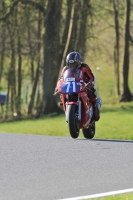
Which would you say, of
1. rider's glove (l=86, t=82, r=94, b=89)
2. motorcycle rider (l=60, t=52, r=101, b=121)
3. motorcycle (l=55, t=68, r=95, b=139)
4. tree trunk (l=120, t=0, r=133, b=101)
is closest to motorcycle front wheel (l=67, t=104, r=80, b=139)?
motorcycle (l=55, t=68, r=95, b=139)

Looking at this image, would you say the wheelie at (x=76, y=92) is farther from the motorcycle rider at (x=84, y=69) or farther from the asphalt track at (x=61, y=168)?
the asphalt track at (x=61, y=168)

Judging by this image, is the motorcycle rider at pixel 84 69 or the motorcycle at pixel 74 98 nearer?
the motorcycle at pixel 74 98

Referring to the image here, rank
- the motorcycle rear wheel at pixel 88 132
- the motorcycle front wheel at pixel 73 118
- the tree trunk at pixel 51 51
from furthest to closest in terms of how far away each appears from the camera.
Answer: the tree trunk at pixel 51 51 → the motorcycle rear wheel at pixel 88 132 → the motorcycle front wheel at pixel 73 118

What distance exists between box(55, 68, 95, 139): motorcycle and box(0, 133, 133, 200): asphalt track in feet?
2.46

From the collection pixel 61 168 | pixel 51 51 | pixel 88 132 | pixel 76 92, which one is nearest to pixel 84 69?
pixel 76 92

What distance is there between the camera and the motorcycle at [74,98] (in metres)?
15.9

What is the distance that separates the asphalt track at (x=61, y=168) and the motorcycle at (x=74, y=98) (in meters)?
0.75

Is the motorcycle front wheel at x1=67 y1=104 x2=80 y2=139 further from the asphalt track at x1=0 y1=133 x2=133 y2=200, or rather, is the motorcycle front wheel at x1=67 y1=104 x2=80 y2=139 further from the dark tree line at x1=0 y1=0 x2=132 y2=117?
the dark tree line at x1=0 y1=0 x2=132 y2=117

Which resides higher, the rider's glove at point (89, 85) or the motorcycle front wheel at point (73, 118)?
the rider's glove at point (89, 85)

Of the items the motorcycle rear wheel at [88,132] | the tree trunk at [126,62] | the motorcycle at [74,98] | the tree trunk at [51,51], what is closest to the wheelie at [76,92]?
the motorcycle at [74,98]

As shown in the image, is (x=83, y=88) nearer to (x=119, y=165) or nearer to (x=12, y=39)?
(x=119, y=165)

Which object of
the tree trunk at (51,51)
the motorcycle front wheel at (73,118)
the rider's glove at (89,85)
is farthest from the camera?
the tree trunk at (51,51)

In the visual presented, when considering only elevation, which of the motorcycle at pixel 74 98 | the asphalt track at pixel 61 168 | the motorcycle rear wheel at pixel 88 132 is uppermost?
the motorcycle at pixel 74 98

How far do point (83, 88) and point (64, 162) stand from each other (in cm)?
433
